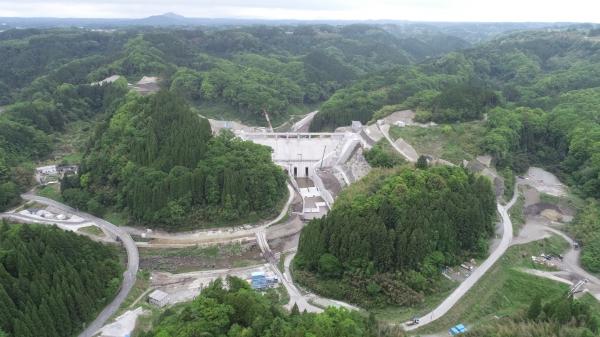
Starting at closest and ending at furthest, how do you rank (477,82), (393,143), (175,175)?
(175,175) < (393,143) < (477,82)

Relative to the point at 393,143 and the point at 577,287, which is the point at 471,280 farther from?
the point at 393,143

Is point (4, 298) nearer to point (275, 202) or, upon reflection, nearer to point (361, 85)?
point (275, 202)

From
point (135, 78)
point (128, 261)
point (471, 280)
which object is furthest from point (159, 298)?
point (135, 78)

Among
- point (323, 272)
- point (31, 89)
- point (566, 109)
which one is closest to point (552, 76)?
point (566, 109)

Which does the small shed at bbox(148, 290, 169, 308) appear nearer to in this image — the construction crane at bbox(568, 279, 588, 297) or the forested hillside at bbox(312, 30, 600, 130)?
the construction crane at bbox(568, 279, 588, 297)

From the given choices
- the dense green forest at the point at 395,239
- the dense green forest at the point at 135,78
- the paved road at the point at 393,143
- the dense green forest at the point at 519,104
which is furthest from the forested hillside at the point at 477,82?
the dense green forest at the point at 395,239

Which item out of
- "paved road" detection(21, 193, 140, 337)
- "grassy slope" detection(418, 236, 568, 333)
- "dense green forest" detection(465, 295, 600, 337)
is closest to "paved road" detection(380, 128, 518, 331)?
"grassy slope" detection(418, 236, 568, 333)

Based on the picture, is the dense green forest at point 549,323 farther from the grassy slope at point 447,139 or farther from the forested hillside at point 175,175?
the grassy slope at point 447,139
